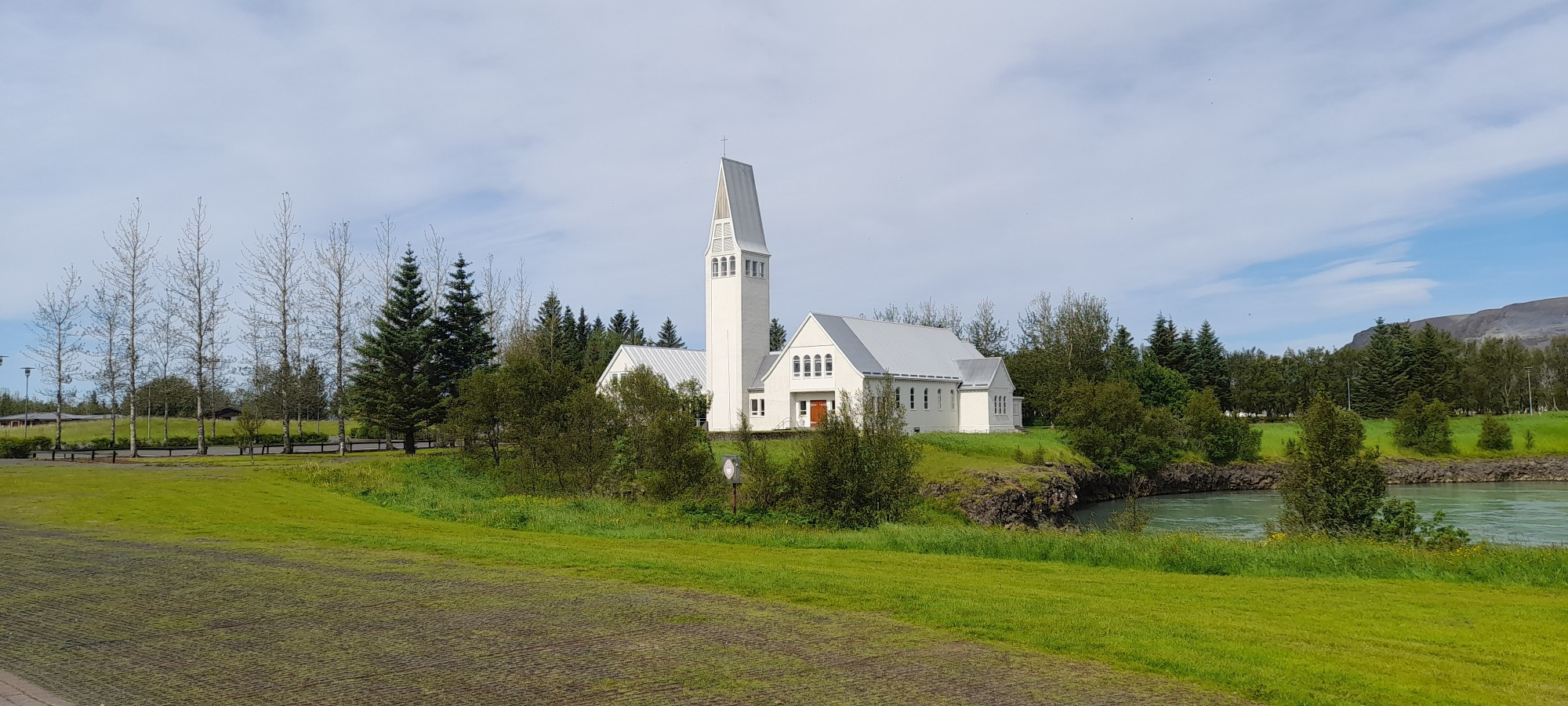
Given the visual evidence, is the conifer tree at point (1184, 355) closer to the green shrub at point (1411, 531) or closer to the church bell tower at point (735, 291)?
the church bell tower at point (735, 291)

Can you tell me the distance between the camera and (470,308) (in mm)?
52344

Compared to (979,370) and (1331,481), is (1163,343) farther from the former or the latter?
(1331,481)

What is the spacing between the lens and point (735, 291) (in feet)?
180

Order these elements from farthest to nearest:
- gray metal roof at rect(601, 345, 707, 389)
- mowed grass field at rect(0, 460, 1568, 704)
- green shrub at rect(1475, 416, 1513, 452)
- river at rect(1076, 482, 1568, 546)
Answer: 1. green shrub at rect(1475, 416, 1513, 452)
2. gray metal roof at rect(601, 345, 707, 389)
3. river at rect(1076, 482, 1568, 546)
4. mowed grass field at rect(0, 460, 1568, 704)

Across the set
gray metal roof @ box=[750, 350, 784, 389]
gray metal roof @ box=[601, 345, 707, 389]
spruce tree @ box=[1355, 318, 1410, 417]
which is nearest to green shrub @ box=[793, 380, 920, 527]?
gray metal roof @ box=[750, 350, 784, 389]

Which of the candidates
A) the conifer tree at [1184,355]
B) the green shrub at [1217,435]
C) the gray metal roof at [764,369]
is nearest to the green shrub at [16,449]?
the gray metal roof at [764,369]

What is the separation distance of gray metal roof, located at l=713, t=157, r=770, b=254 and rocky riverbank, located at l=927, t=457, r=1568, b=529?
2050cm

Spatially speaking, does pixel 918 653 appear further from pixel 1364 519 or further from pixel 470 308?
pixel 470 308

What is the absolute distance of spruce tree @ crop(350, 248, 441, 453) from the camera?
48.2 metres

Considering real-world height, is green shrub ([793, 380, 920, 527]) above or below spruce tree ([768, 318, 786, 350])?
below

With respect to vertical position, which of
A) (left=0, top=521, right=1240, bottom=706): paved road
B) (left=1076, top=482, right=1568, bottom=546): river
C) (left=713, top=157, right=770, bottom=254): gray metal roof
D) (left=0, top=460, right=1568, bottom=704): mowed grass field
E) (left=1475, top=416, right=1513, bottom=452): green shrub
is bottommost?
(left=1076, top=482, right=1568, bottom=546): river

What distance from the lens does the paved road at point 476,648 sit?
7.24 m

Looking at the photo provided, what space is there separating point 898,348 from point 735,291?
10211 millimetres

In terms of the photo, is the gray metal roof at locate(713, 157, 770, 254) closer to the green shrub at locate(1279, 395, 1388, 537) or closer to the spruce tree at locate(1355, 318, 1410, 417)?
the green shrub at locate(1279, 395, 1388, 537)
